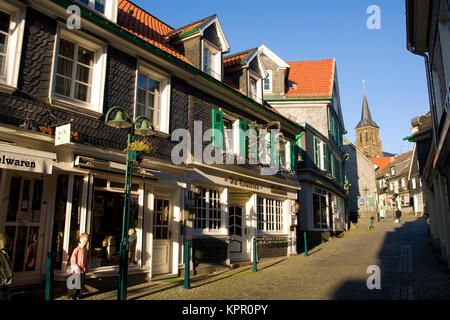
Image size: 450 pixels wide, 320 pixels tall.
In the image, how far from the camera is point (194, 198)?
36.7 feet

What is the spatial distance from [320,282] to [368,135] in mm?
85266

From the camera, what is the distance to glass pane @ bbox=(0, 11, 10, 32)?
23.7 ft

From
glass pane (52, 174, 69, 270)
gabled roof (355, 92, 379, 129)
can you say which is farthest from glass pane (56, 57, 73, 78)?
gabled roof (355, 92, 379, 129)

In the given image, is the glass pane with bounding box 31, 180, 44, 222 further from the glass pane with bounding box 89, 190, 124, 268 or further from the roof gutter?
the roof gutter

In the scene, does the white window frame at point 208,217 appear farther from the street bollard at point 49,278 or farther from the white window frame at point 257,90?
the street bollard at point 49,278

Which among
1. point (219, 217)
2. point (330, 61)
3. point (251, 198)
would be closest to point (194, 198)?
point (219, 217)

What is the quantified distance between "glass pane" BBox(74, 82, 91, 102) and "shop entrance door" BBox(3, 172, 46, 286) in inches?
80.5

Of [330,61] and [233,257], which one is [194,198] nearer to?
[233,257]

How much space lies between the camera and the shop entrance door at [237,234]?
1402 centimetres

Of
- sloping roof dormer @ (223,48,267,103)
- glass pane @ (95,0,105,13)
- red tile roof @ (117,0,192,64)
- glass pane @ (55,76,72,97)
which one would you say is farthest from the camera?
sloping roof dormer @ (223,48,267,103)

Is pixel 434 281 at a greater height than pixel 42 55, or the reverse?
pixel 42 55

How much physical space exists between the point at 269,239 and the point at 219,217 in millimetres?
3421

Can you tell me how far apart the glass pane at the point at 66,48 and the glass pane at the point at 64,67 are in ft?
0.43

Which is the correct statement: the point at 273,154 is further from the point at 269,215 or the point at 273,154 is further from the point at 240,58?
the point at 240,58
